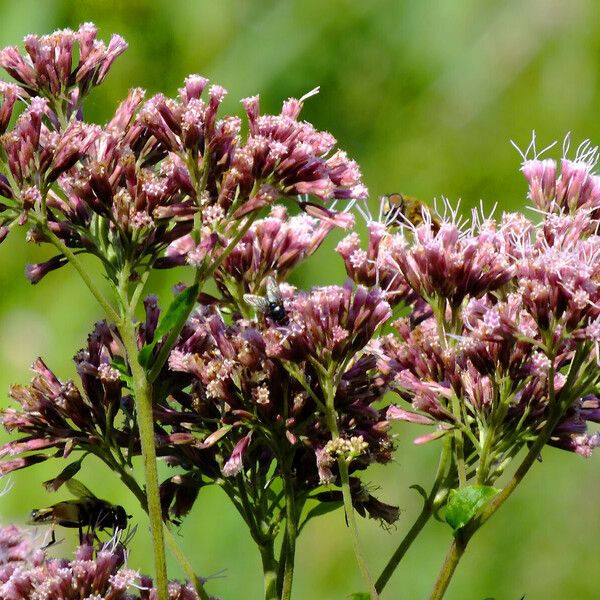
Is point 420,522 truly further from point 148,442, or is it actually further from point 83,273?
point 83,273

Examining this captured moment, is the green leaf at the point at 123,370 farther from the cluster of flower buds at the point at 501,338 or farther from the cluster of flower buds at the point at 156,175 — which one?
the cluster of flower buds at the point at 501,338

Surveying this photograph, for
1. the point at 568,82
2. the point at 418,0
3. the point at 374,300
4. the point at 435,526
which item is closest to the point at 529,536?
the point at 435,526

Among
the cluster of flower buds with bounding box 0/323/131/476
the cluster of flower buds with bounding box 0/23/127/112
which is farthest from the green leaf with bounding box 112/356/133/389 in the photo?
the cluster of flower buds with bounding box 0/23/127/112

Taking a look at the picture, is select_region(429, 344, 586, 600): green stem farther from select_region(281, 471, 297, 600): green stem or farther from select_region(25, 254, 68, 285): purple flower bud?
select_region(25, 254, 68, 285): purple flower bud

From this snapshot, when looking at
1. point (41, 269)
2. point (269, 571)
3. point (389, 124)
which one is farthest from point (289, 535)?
point (389, 124)

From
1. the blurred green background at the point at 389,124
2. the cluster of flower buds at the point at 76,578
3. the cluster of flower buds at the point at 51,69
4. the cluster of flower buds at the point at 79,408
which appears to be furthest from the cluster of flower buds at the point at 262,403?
the blurred green background at the point at 389,124

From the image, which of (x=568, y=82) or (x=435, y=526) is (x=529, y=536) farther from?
(x=568, y=82)

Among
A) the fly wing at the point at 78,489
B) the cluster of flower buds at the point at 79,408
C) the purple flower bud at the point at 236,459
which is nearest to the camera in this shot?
the purple flower bud at the point at 236,459
